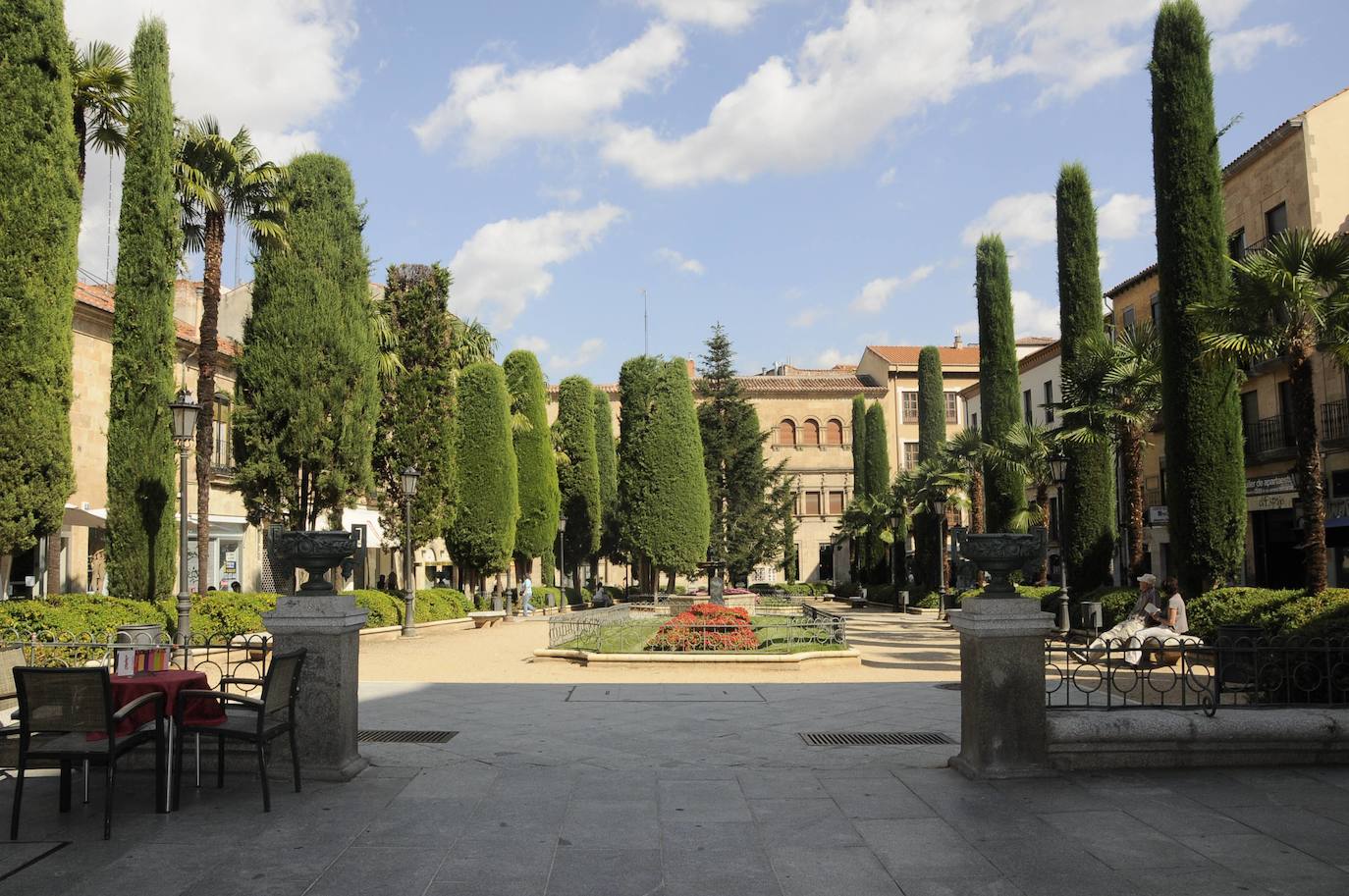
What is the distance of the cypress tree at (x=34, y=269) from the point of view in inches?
567

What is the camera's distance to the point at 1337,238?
45.7 ft

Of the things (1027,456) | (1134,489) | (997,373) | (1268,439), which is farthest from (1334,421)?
(1134,489)

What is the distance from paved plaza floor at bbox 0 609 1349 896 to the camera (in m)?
4.55

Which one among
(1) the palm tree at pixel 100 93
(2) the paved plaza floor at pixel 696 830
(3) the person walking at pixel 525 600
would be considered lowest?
(3) the person walking at pixel 525 600

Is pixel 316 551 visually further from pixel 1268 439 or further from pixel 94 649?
pixel 1268 439

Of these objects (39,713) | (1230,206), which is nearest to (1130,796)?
(39,713)

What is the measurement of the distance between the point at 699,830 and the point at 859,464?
48.2m

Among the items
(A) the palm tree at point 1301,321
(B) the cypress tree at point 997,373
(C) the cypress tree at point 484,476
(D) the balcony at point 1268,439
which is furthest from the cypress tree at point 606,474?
(A) the palm tree at point 1301,321

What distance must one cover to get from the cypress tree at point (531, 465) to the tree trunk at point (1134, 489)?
2209 cm

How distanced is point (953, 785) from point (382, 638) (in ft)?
57.7

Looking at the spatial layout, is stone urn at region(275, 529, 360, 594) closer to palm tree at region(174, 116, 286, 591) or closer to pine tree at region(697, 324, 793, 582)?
palm tree at region(174, 116, 286, 591)

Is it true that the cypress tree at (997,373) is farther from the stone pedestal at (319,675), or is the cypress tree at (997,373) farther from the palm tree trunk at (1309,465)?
the stone pedestal at (319,675)

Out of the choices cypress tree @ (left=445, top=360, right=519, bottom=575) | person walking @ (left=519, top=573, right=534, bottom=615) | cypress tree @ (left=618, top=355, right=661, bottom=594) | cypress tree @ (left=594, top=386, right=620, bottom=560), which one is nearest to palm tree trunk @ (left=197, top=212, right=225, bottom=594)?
cypress tree @ (left=445, top=360, right=519, bottom=575)

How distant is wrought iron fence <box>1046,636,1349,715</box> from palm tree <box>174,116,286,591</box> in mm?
16795
